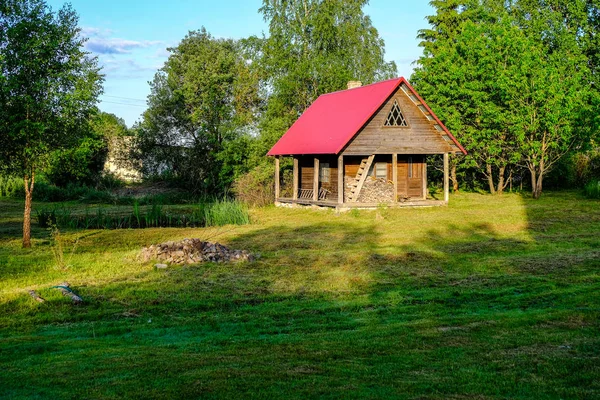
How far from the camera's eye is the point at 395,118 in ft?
104

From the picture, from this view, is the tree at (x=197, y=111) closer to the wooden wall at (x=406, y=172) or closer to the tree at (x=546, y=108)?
the wooden wall at (x=406, y=172)

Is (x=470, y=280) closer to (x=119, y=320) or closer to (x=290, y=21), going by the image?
(x=119, y=320)

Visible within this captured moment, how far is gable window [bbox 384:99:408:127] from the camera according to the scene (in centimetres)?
3152

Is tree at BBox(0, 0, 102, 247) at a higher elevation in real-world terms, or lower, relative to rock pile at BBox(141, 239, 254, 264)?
higher

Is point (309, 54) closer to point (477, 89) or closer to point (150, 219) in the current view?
point (477, 89)

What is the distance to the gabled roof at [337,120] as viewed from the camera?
99.7 ft

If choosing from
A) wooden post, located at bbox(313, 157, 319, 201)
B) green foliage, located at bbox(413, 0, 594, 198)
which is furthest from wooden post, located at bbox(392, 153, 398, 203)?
green foliage, located at bbox(413, 0, 594, 198)

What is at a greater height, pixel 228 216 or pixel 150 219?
pixel 228 216

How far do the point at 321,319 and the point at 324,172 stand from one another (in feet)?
75.4

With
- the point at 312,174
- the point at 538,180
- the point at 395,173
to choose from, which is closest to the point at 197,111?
the point at 312,174

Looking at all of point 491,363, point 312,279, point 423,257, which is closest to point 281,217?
point 423,257

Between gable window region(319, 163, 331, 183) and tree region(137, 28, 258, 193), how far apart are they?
9.80 m

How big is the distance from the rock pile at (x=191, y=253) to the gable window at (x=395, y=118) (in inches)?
609

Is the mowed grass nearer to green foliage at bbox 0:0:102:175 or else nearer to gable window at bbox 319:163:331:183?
green foliage at bbox 0:0:102:175
